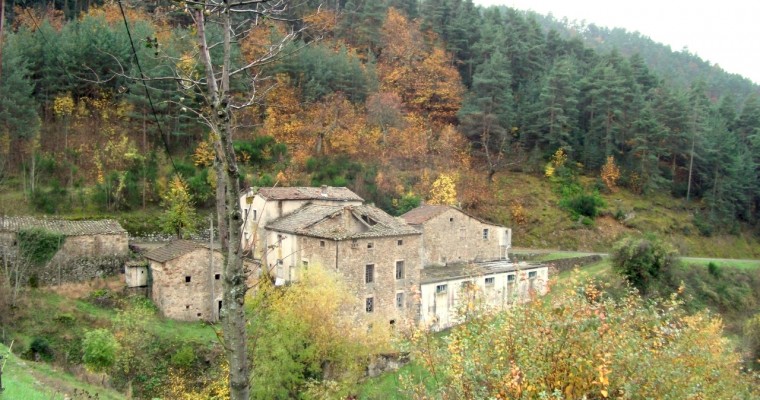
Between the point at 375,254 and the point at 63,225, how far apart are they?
15.7 m

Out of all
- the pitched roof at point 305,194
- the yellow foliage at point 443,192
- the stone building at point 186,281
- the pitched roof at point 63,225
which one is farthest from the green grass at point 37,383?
the yellow foliage at point 443,192

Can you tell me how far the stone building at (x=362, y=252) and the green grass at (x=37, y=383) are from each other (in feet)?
33.0

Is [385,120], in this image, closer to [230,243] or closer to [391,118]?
[391,118]

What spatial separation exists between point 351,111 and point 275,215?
19.6 m

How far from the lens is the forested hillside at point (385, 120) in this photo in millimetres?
36125

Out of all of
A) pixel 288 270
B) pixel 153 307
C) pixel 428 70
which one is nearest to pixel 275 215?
pixel 288 270

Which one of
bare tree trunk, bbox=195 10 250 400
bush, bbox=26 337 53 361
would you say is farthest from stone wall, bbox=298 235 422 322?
bare tree trunk, bbox=195 10 250 400

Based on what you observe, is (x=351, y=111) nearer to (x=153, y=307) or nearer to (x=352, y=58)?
(x=352, y=58)

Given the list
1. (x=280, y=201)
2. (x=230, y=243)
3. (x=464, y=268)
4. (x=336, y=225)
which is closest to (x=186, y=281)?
(x=280, y=201)

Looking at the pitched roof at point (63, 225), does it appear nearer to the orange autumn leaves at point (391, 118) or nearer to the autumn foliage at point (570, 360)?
the orange autumn leaves at point (391, 118)

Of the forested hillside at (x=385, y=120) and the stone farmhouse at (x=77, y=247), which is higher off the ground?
the forested hillside at (x=385, y=120)

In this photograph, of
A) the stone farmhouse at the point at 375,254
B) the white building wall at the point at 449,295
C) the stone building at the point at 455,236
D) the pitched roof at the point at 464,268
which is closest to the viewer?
the stone farmhouse at the point at 375,254

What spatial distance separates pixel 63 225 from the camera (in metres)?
28.0

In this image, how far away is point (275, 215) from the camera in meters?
29.4
